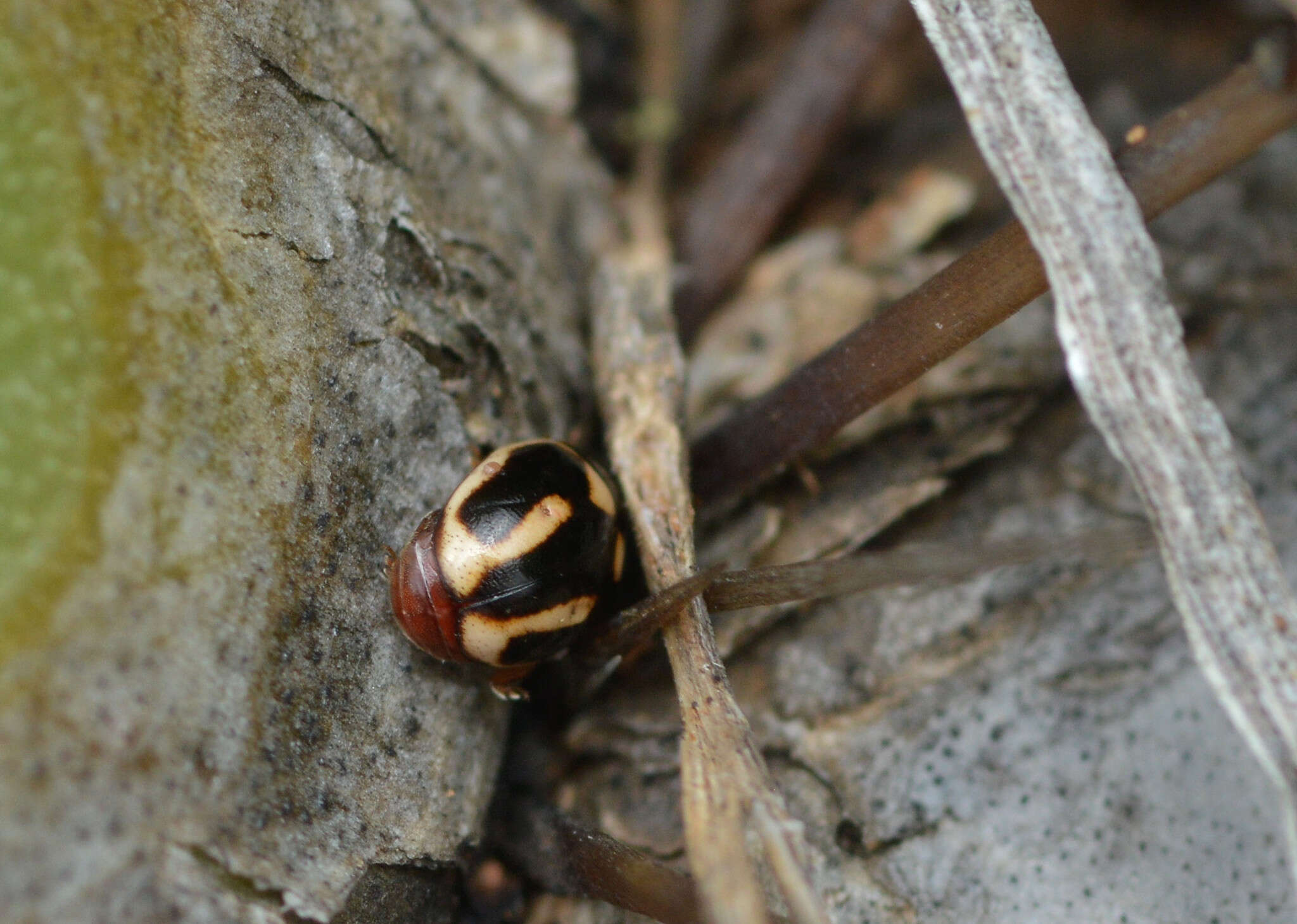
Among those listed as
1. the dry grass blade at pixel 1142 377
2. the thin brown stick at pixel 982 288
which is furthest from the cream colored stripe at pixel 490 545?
the dry grass blade at pixel 1142 377

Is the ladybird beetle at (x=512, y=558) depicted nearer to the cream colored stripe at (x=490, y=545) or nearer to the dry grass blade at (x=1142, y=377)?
the cream colored stripe at (x=490, y=545)

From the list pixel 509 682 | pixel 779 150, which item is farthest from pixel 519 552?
pixel 779 150

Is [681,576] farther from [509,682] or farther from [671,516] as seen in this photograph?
[509,682]

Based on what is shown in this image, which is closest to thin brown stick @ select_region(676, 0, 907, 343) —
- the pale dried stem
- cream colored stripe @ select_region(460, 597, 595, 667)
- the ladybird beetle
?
the pale dried stem

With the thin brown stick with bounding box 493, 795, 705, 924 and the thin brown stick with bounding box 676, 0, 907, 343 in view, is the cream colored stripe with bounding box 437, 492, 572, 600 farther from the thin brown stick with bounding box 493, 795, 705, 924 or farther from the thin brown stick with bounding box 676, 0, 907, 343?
the thin brown stick with bounding box 676, 0, 907, 343

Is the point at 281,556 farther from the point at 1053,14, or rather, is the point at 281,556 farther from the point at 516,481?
the point at 1053,14
